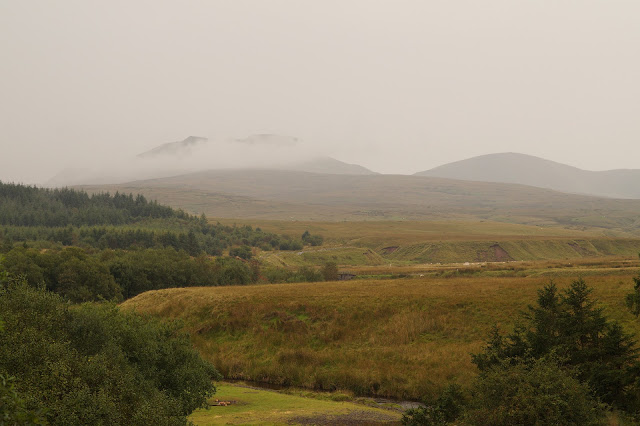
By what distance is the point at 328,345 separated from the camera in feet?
184

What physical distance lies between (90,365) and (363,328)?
39075mm

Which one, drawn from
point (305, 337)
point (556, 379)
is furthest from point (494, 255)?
point (556, 379)

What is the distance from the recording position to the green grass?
36.1 metres

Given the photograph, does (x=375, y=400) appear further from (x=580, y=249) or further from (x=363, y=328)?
(x=580, y=249)

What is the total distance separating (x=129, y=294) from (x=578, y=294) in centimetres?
9234

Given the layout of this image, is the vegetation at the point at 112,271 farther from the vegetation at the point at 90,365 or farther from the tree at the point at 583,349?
the tree at the point at 583,349

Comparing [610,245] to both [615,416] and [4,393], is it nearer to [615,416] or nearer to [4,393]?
[615,416]

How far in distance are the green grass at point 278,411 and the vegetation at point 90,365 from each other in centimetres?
341

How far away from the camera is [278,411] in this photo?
38.5 metres

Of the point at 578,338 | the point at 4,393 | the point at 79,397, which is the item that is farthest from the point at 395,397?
the point at 4,393

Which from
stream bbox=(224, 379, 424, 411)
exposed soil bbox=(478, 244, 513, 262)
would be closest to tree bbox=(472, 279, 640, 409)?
stream bbox=(224, 379, 424, 411)

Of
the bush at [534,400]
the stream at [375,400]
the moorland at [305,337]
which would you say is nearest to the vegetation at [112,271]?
the moorland at [305,337]

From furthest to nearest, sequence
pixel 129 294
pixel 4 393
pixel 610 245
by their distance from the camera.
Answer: pixel 610 245 → pixel 129 294 → pixel 4 393

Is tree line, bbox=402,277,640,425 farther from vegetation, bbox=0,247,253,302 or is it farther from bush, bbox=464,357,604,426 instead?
vegetation, bbox=0,247,253,302
